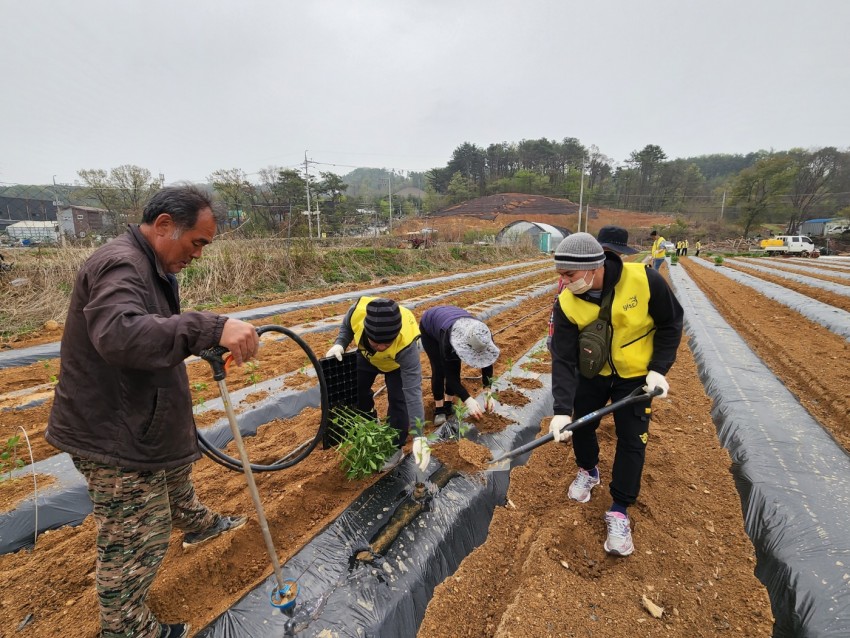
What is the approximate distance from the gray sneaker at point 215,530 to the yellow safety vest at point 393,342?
4.21ft

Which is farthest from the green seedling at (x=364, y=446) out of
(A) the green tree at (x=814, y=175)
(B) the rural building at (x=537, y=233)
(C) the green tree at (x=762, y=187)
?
(A) the green tree at (x=814, y=175)

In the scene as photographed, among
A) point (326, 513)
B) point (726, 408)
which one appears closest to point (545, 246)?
point (726, 408)

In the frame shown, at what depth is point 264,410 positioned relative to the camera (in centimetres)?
391

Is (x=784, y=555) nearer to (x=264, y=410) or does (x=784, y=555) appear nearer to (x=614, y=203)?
(x=264, y=410)

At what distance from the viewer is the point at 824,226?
133ft

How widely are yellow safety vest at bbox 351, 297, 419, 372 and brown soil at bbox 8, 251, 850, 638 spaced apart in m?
0.84

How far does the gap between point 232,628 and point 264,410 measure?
2.31 meters

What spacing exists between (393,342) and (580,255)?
4.26ft

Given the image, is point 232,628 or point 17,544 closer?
point 232,628

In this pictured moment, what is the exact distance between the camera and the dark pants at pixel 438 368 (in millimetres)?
3326

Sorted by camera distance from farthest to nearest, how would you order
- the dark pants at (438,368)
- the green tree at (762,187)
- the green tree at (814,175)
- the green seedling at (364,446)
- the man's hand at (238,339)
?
the green tree at (814,175)
the green tree at (762,187)
the dark pants at (438,368)
the green seedling at (364,446)
the man's hand at (238,339)

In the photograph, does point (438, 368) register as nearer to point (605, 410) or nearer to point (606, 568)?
point (605, 410)

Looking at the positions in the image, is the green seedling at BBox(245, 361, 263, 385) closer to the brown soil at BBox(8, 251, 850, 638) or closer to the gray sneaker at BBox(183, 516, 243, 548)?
the brown soil at BBox(8, 251, 850, 638)

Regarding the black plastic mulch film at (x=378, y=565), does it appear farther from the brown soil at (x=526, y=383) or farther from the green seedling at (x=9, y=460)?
the green seedling at (x=9, y=460)
